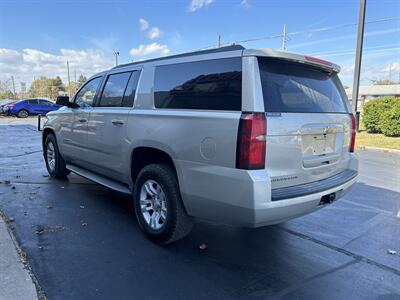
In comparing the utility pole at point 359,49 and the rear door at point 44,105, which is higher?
the utility pole at point 359,49

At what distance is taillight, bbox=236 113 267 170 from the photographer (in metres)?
2.80

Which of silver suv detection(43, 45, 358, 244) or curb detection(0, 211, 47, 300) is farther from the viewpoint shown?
silver suv detection(43, 45, 358, 244)

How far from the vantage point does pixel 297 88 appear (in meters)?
3.28

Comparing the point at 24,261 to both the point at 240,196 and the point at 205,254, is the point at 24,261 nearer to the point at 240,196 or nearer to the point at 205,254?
the point at 205,254

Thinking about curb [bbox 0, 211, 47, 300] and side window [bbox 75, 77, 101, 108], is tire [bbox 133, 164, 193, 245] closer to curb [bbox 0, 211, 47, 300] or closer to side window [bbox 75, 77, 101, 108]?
curb [bbox 0, 211, 47, 300]

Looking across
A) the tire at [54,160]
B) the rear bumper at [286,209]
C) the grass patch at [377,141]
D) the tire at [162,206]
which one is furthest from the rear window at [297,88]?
the grass patch at [377,141]

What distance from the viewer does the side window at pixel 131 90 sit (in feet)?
13.9

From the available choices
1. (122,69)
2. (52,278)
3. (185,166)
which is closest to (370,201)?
(185,166)

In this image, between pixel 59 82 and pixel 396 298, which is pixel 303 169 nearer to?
pixel 396 298

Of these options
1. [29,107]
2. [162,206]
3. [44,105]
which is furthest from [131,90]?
[29,107]

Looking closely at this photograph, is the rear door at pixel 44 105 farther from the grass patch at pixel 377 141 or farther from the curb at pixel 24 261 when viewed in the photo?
the curb at pixel 24 261

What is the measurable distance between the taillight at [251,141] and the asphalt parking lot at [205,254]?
1110 millimetres

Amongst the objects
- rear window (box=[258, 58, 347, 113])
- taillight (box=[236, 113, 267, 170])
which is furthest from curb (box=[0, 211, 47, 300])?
rear window (box=[258, 58, 347, 113])

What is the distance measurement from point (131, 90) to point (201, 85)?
1.32m
